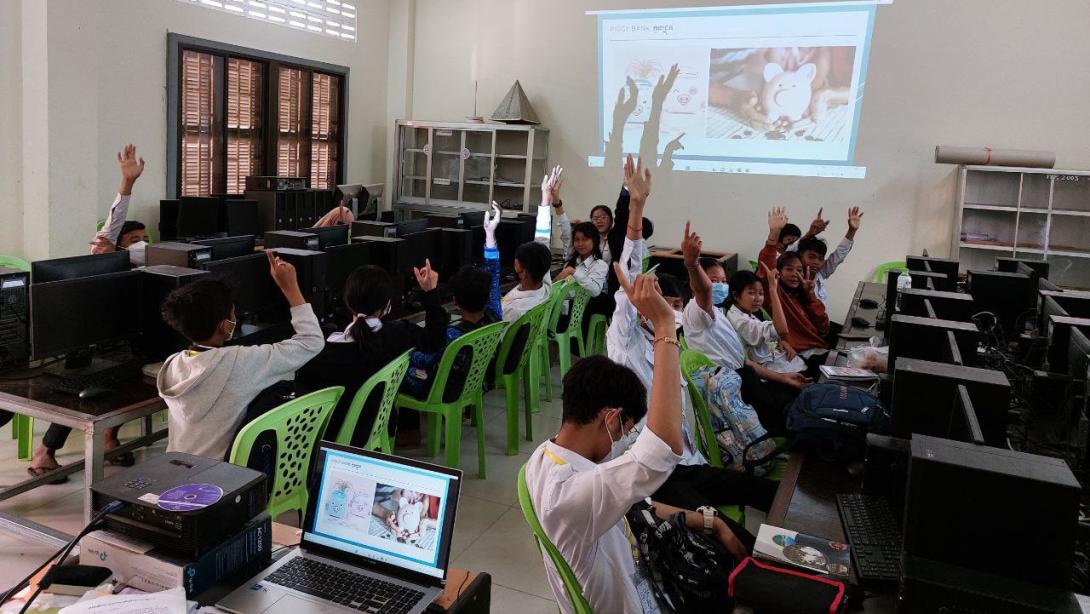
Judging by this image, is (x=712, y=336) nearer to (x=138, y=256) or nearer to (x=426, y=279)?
(x=426, y=279)

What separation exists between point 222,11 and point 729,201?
16.0 ft

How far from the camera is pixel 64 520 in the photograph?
10.0 ft

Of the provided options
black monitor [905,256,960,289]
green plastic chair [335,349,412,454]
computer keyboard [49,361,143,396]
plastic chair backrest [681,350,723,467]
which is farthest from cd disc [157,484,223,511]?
black monitor [905,256,960,289]

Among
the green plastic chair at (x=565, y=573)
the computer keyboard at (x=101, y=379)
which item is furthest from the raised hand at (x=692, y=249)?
the computer keyboard at (x=101, y=379)

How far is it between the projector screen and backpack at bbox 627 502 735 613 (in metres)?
5.88

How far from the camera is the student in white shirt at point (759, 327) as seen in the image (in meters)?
3.74

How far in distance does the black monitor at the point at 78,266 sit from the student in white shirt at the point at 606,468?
211cm

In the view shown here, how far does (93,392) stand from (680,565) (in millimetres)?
2031

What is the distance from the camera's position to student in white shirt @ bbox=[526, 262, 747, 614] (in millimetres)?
1609

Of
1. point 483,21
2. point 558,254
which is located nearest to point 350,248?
point 558,254

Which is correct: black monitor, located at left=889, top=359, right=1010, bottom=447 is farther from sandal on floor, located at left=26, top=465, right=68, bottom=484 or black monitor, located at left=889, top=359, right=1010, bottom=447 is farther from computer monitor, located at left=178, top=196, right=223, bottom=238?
computer monitor, located at left=178, top=196, right=223, bottom=238

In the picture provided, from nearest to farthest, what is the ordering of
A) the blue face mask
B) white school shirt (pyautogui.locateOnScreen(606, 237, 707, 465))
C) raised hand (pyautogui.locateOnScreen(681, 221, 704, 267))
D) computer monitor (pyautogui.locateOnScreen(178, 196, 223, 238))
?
white school shirt (pyautogui.locateOnScreen(606, 237, 707, 465))
raised hand (pyautogui.locateOnScreen(681, 221, 704, 267))
the blue face mask
computer monitor (pyautogui.locateOnScreen(178, 196, 223, 238))

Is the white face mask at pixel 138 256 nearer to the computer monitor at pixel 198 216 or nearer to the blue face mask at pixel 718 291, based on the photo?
the computer monitor at pixel 198 216

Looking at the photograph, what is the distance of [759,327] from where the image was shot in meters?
3.74
